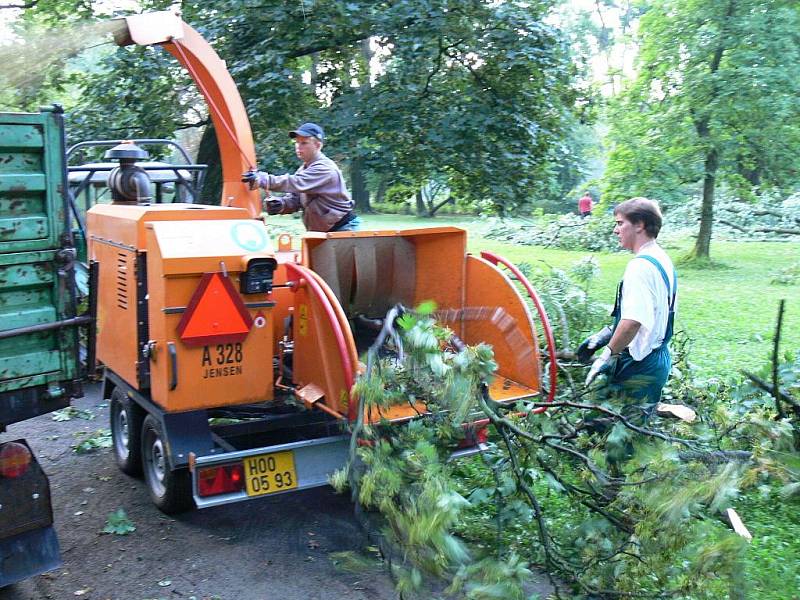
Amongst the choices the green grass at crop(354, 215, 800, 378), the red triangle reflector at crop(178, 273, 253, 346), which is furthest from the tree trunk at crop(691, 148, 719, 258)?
the red triangle reflector at crop(178, 273, 253, 346)

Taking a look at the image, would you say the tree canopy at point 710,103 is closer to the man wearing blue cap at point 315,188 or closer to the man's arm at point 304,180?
the man wearing blue cap at point 315,188

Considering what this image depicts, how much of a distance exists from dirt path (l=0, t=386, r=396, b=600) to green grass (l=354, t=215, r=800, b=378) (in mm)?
2586

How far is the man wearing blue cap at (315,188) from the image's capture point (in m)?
6.00

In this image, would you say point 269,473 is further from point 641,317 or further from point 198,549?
point 641,317

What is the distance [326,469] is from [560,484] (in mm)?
1620

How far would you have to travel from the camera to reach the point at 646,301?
423cm

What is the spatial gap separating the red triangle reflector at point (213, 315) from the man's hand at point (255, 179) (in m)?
1.52

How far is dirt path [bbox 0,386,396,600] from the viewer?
14.0 ft

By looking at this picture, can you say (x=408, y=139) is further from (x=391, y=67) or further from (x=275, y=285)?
(x=275, y=285)

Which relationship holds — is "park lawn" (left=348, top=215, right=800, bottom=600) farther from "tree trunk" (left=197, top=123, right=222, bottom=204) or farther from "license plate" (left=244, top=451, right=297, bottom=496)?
"tree trunk" (left=197, top=123, right=222, bottom=204)

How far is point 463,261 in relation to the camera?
18.2 feet

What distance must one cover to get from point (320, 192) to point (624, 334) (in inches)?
110

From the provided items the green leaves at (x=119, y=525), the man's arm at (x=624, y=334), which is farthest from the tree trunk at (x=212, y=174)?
the man's arm at (x=624, y=334)

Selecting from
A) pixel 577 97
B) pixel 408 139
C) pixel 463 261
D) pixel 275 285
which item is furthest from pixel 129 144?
pixel 577 97
